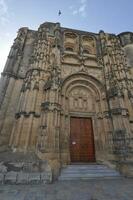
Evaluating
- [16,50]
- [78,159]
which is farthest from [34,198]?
[16,50]

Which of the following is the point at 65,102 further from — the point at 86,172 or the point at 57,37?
the point at 57,37

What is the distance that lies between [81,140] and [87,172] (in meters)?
2.04

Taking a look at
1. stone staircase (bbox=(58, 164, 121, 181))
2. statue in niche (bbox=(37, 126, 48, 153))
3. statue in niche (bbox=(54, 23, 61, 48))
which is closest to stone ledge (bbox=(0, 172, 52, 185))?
stone staircase (bbox=(58, 164, 121, 181))

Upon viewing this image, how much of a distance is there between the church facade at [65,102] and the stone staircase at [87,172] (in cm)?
37

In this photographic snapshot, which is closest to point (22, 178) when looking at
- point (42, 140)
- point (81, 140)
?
point (42, 140)

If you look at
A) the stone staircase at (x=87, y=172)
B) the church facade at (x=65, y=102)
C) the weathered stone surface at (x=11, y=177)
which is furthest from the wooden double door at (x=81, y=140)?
the weathered stone surface at (x=11, y=177)

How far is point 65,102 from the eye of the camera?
8938mm

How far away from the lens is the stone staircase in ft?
20.0

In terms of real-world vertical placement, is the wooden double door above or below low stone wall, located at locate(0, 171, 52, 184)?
above

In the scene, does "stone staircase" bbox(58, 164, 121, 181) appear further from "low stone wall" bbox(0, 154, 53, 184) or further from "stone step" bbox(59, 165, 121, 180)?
"low stone wall" bbox(0, 154, 53, 184)

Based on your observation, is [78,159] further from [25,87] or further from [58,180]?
[25,87]

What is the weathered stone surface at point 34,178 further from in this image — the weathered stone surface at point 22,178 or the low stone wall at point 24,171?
the weathered stone surface at point 22,178

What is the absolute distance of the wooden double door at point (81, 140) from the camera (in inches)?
307

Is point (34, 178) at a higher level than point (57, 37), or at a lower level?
lower
